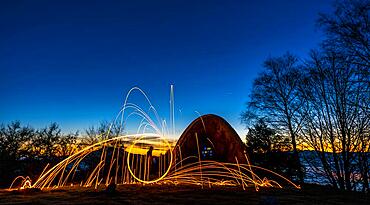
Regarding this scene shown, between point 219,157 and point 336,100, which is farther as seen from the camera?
point 219,157

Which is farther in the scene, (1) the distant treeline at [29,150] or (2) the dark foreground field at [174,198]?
(1) the distant treeline at [29,150]

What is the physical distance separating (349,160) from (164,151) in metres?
14.0

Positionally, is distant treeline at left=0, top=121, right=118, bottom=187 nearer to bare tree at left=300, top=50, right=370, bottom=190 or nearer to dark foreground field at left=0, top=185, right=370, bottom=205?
dark foreground field at left=0, top=185, right=370, bottom=205

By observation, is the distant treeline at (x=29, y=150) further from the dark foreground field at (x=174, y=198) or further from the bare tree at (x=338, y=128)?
the bare tree at (x=338, y=128)

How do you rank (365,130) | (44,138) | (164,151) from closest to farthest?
(365,130) → (164,151) → (44,138)

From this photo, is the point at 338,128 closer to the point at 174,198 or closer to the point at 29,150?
the point at 174,198

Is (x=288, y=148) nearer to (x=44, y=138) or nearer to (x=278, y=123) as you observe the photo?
(x=278, y=123)

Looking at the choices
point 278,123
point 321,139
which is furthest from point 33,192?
point 278,123

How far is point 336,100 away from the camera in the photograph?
1345 cm

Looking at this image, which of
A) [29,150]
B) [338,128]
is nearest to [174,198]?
[338,128]

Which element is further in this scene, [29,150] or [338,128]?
[29,150]

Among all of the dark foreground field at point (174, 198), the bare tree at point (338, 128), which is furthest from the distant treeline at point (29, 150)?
the bare tree at point (338, 128)

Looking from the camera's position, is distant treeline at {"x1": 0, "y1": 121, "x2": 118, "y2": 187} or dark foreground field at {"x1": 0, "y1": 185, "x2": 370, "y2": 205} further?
distant treeline at {"x1": 0, "y1": 121, "x2": 118, "y2": 187}

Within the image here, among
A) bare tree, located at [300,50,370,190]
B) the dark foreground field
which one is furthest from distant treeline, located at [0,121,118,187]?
bare tree, located at [300,50,370,190]
